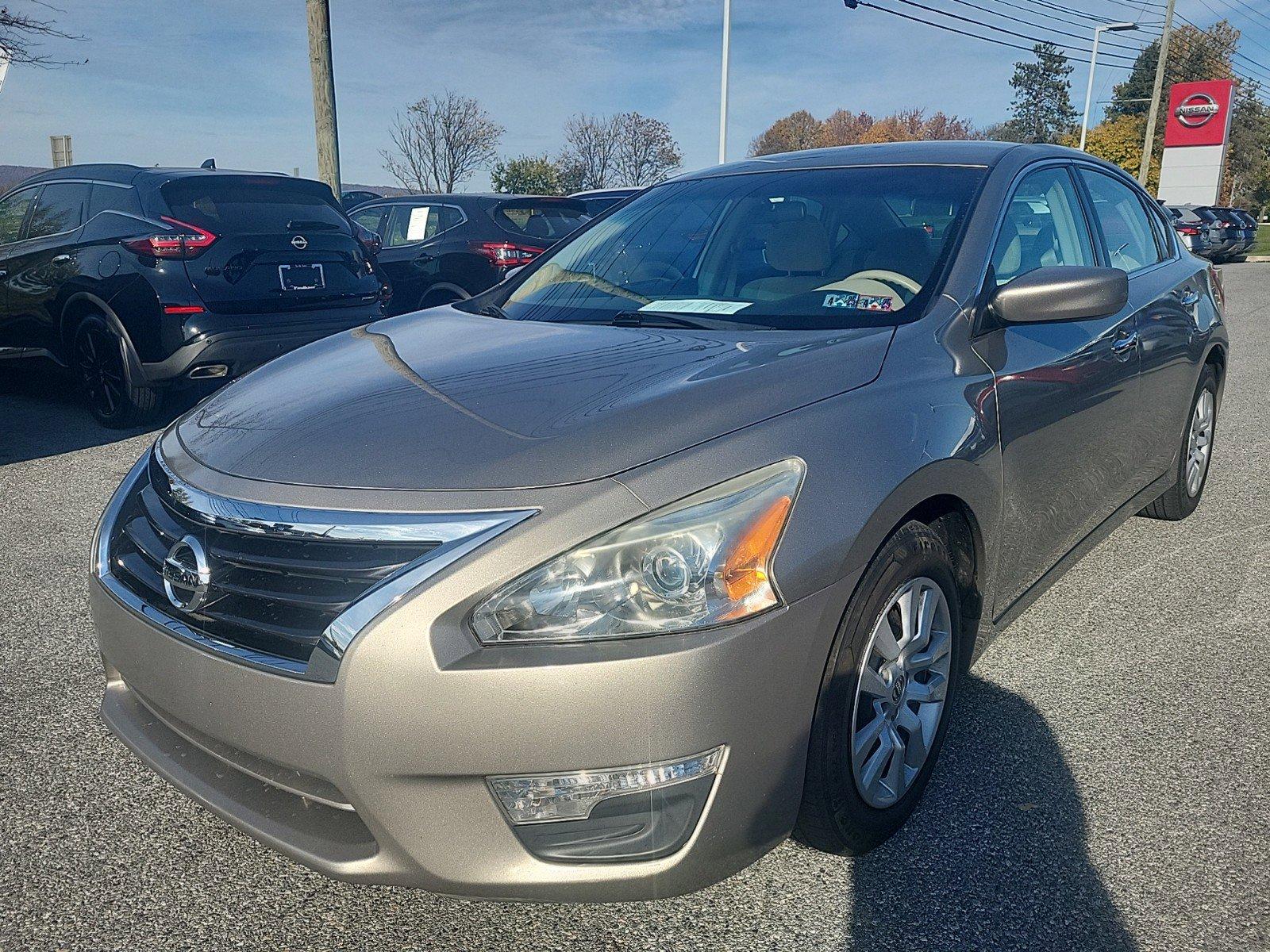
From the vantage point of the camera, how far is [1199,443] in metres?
4.73

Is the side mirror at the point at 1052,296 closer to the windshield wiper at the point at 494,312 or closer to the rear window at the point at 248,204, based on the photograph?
the windshield wiper at the point at 494,312

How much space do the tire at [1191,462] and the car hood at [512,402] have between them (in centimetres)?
260

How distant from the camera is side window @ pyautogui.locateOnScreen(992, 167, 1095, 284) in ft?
9.78

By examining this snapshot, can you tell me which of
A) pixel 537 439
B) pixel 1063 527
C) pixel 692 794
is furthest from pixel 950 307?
pixel 692 794

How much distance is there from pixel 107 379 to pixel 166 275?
989 millimetres

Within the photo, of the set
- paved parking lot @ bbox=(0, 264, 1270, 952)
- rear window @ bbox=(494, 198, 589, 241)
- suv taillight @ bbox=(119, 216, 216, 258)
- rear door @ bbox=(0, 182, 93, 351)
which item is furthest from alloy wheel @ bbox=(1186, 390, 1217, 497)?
rear door @ bbox=(0, 182, 93, 351)

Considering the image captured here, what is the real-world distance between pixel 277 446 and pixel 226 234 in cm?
491

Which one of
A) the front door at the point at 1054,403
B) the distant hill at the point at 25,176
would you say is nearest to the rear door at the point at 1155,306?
the front door at the point at 1054,403

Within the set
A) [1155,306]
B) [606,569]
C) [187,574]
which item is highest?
[1155,306]

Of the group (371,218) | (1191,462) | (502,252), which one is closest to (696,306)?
(1191,462)

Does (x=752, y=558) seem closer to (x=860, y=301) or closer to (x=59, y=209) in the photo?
(x=860, y=301)

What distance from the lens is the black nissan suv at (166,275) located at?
635 cm

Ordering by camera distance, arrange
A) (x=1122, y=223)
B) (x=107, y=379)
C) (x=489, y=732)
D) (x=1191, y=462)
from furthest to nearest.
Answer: (x=107, y=379) → (x=1191, y=462) → (x=1122, y=223) → (x=489, y=732)

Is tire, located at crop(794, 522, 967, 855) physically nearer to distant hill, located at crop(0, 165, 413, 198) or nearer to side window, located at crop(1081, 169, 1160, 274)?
side window, located at crop(1081, 169, 1160, 274)
